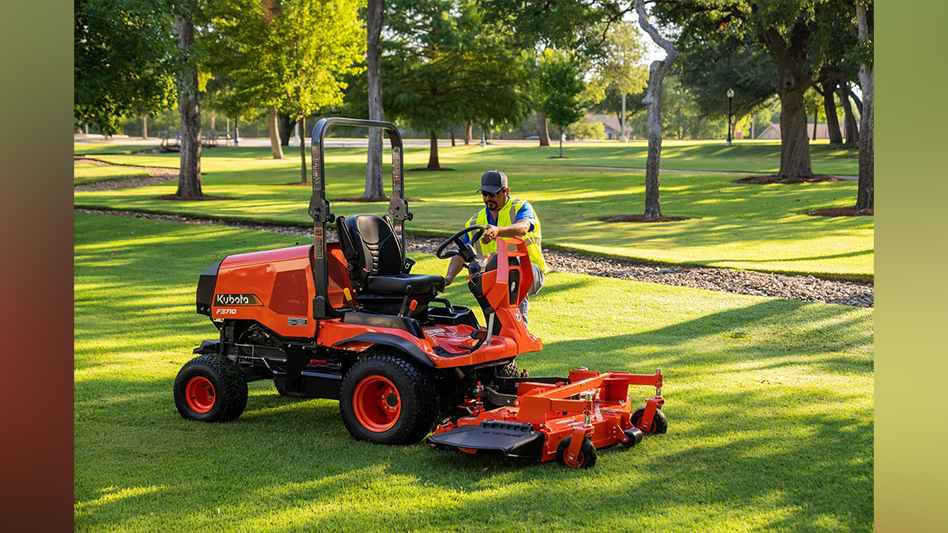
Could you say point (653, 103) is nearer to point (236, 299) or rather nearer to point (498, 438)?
point (236, 299)

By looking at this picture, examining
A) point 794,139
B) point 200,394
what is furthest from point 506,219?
point 794,139

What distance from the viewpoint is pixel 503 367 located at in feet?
21.5

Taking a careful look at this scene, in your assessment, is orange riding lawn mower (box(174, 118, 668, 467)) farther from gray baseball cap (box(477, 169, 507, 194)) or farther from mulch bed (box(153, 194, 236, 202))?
mulch bed (box(153, 194, 236, 202))

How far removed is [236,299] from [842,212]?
1838 centimetres

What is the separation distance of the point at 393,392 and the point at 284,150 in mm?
57258

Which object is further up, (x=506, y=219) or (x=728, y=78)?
(x=728, y=78)

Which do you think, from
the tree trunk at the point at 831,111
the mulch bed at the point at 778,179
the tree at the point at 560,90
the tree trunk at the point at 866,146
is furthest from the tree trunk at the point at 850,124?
the tree trunk at the point at 866,146

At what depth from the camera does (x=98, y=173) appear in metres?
36.9

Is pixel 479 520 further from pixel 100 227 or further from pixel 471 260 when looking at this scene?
pixel 100 227

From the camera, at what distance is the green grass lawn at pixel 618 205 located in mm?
15672

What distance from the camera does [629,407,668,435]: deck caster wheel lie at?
6027 millimetres

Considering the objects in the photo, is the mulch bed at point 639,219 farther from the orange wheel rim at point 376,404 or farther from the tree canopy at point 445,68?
the tree canopy at point 445,68

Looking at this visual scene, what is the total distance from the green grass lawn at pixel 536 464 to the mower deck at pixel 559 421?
132mm
